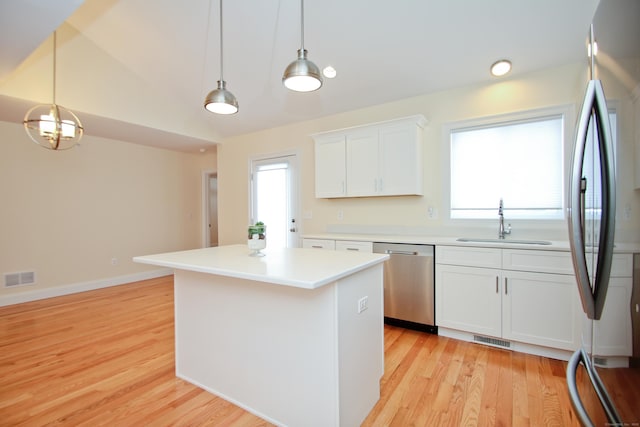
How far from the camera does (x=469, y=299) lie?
271cm

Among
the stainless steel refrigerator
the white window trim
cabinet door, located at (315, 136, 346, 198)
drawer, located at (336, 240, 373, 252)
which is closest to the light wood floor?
drawer, located at (336, 240, 373, 252)

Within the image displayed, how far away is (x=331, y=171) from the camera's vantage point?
12.7 feet

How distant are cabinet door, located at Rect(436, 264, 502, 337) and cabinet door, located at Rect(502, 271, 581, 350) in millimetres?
80

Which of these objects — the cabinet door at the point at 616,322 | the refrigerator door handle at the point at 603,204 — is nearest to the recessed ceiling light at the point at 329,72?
the refrigerator door handle at the point at 603,204

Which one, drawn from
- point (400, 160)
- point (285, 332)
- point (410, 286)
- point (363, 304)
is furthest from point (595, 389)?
point (400, 160)

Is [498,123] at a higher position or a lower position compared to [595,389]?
higher

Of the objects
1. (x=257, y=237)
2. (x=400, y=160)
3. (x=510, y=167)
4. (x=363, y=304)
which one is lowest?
(x=363, y=304)

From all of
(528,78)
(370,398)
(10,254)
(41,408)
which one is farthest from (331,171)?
(10,254)

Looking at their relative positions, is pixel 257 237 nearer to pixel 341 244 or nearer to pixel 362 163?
pixel 341 244

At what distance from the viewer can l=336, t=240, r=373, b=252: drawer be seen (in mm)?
3214

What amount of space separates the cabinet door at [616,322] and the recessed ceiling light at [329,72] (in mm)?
3167

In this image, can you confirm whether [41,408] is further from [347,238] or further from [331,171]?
[331,171]

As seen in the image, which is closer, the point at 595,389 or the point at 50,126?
the point at 595,389

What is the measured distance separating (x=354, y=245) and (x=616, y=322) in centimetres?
257
